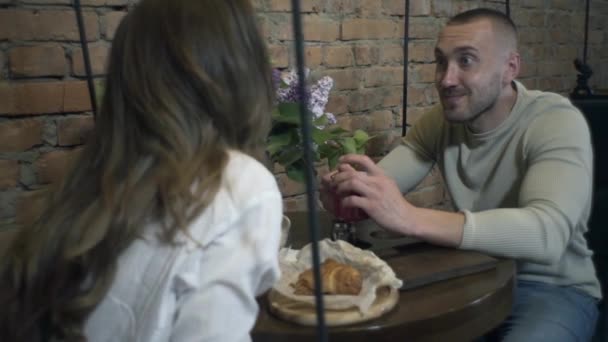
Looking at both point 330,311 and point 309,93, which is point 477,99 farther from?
point 330,311

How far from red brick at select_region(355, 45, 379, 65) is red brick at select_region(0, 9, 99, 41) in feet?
2.96

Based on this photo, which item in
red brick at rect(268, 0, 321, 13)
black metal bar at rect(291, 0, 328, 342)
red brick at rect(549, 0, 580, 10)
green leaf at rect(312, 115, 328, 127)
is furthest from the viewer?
red brick at rect(549, 0, 580, 10)

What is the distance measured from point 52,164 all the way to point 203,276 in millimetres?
817

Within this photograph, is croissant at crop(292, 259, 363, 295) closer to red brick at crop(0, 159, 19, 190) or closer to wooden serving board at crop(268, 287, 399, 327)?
wooden serving board at crop(268, 287, 399, 327)

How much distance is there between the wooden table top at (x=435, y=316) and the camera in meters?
0.95

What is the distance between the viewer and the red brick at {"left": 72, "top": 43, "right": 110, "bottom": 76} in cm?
148

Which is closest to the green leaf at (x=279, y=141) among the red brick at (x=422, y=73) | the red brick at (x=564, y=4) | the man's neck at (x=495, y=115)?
the man's neck at (x=495, y=115)

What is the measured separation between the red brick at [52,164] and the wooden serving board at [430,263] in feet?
2.37

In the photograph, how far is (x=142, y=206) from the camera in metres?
0.81

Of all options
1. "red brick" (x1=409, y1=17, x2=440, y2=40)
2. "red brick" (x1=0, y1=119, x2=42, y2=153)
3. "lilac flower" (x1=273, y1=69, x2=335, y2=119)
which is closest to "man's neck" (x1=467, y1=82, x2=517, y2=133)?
"lilac flower" (x1=273, y1=69, x2=335, y2=119)

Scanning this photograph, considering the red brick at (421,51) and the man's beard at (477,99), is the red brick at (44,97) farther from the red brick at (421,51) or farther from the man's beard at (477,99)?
the red brick at (421,51)

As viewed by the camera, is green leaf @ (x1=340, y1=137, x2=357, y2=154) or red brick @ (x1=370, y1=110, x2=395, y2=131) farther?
red brick @ (x1=370, y1=110, x2=395, y2=131)

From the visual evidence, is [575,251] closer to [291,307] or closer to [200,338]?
[291,307]

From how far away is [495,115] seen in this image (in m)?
1.68
